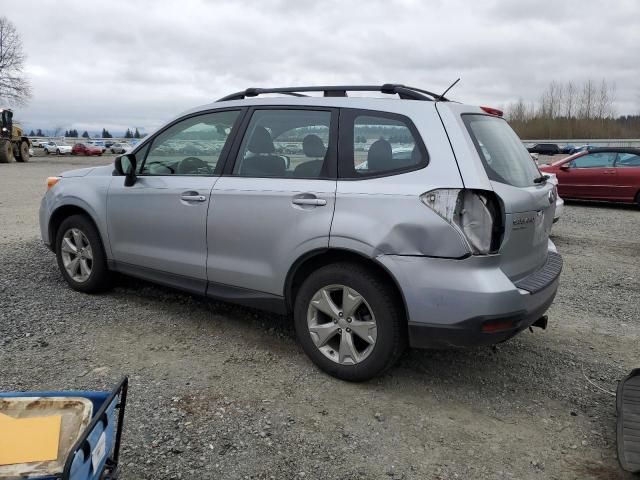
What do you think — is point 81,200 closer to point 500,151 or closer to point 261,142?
point 261,142

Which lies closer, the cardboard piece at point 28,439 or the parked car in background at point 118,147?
the cardboard piece at point 28,439

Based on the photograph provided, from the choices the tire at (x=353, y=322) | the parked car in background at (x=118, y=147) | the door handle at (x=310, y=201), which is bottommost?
the tire at (x=353, y=322)

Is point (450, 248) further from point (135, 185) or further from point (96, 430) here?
point (135, 185)

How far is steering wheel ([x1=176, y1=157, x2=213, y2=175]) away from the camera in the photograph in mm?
4164

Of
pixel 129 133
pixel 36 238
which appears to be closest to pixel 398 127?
pixel 36 238

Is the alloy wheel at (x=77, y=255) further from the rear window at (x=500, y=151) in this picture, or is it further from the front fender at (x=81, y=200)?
the rear window at (x=500, y=151)

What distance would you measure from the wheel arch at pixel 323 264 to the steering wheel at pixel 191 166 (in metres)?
1.12

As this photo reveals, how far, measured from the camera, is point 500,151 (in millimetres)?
3482

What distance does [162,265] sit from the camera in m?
4.36

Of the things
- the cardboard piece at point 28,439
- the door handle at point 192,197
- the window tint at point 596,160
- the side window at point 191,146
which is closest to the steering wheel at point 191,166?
the side window at point 191,146

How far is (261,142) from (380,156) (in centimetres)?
99

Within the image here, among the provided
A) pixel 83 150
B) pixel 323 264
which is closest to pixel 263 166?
pixel 323 264

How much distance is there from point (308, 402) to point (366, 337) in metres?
0.52

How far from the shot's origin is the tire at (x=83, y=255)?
486cm
